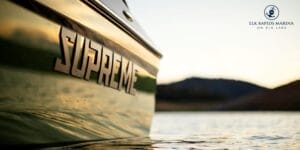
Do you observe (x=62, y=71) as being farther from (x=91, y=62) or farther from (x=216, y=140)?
(x=216, y=140)

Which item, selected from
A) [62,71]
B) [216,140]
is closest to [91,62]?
[62,71]

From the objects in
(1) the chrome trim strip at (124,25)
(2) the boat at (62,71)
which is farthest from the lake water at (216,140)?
(1) the chrome trim strip at (124,25)

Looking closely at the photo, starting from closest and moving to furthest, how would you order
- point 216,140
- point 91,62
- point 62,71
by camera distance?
point 62,71 → point 91,62 → point 216,140

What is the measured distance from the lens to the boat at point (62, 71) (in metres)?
2.32

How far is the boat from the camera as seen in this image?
7.60 ft

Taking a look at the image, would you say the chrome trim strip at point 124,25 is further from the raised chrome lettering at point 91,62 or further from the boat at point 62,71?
the raised chrome lettering at point 91,62

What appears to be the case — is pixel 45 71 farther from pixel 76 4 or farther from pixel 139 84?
pixel 139 84

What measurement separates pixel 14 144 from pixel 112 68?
1.30m

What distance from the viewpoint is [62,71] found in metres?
2.69

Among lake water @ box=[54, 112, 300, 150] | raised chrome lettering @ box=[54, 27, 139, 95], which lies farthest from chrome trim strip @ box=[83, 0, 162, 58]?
lake water @ box=[54, 112, 300, 150]

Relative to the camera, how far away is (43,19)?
2516 millimetres

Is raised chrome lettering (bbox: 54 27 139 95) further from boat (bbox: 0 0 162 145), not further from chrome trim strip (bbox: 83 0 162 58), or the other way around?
chrome trim strip (bbox: 83 0 162 58)

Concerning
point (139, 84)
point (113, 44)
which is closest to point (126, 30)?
point (113, 44)

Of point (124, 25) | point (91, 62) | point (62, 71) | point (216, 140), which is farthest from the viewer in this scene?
point (216, 140)
